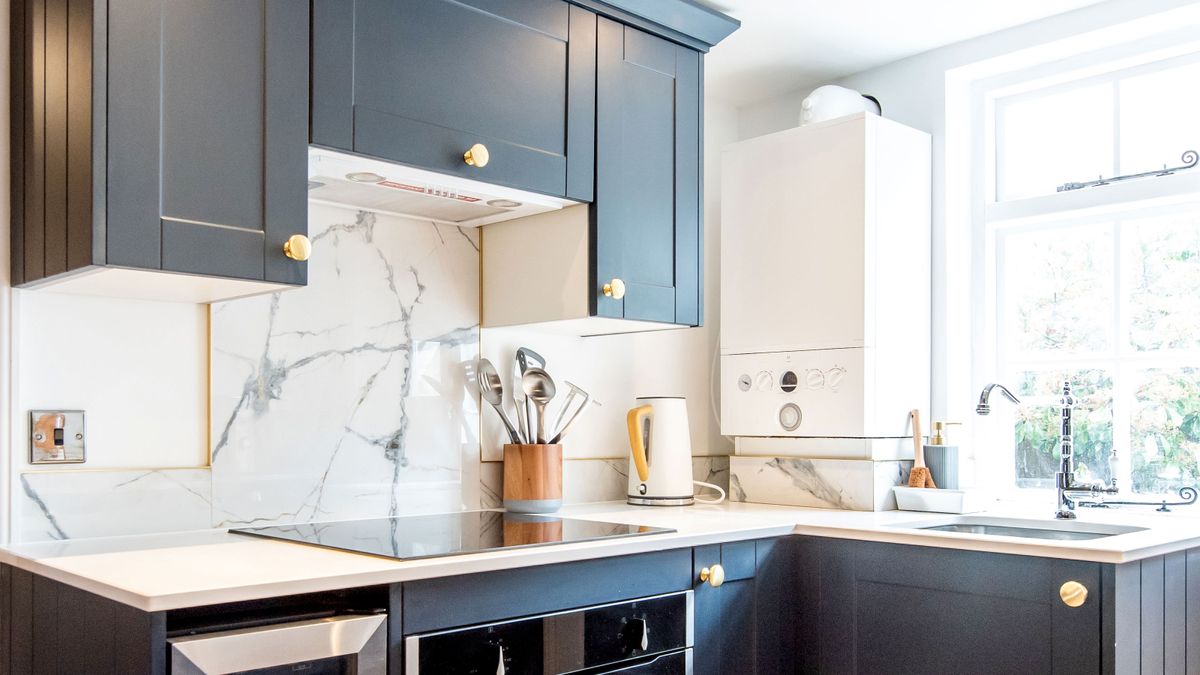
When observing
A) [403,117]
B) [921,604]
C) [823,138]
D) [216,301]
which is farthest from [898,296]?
[216,301]

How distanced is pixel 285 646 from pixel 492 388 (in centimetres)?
116

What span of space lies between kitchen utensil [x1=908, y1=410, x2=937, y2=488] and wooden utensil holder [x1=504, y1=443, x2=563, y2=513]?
37.7 inches

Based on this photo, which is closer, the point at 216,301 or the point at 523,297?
the point at 216,301

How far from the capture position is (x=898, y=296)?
2.85 metres

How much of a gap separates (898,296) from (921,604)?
3.08ft

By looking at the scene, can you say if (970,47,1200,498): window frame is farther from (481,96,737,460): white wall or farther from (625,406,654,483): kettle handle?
(625,406,654,483): kettle handle

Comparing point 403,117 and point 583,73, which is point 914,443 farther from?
point 403,117

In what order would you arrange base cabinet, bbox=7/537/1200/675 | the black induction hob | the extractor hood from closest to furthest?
1. base cabinet, bbox=7/537/1200/675
2. the black induction hob
3. the extractor hood

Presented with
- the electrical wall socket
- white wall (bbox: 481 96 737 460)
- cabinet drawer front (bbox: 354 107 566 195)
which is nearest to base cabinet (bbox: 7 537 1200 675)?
the electrical wall socket

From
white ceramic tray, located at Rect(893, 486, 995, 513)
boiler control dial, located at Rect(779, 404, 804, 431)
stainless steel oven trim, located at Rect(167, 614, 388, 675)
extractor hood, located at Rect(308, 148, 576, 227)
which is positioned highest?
extractor hood, located at Rect(308, 148, 576, 227)

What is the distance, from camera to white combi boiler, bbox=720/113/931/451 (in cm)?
277

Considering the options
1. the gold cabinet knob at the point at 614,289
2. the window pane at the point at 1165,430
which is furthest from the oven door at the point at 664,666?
the window pane at the point at 1165,430

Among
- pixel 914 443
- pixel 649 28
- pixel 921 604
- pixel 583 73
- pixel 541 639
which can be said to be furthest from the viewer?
pixel 914 443

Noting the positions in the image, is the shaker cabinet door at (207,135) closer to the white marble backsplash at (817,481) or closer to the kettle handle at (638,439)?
the kettle handle at (638,439)
